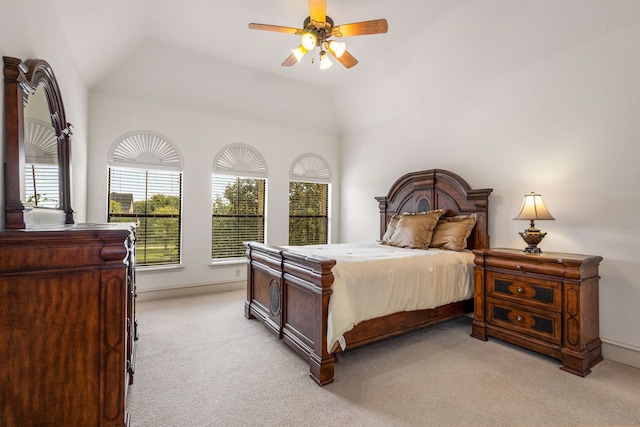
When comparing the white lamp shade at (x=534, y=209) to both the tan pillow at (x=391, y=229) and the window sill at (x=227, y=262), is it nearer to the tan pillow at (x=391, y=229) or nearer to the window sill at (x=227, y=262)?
the tan pillow at (x=391, y=229)

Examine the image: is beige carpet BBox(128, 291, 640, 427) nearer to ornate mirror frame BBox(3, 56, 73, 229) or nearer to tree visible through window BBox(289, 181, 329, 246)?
ornate mirror frame BBox(3, 56, 73, 229)

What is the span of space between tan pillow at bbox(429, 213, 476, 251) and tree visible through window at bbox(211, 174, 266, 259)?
9.75 feet

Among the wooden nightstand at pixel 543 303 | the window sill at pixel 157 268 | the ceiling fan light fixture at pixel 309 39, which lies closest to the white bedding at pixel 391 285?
the wooden nightstand at pixel 543 303

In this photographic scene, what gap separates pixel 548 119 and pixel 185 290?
504 centimetres

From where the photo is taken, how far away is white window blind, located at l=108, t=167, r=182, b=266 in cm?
427

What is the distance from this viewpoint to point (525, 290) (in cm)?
276

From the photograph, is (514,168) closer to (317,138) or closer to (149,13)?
(317,138)

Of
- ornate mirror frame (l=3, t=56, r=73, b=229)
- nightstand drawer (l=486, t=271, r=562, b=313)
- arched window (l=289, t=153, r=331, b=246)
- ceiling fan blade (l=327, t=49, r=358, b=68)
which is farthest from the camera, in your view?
arched window (l=289, t=153, r=331, b=246)

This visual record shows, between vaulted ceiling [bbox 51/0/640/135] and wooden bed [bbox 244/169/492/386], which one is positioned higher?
vaulted ceiling [bbox 51/0/640/135]

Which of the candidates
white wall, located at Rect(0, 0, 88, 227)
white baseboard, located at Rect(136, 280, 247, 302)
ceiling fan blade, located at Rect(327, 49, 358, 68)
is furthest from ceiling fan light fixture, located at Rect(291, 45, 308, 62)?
white baseboard, located at Rect(136, 280, 247, 302)

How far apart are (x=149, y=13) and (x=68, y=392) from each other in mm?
3564

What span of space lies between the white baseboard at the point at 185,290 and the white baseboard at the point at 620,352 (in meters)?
4.49

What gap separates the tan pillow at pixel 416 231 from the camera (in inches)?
144

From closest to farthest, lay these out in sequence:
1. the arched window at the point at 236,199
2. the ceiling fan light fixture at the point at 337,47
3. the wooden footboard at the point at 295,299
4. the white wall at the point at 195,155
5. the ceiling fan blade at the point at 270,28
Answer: the wooden footboard at the point at 295,299 < the ceiling fan blade at the point at 270,28 < the ceiling fan light fixture at the point at 337,47 < the white wall at the point at 195,155 < the arched window at the point at 236,199
